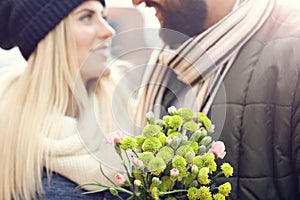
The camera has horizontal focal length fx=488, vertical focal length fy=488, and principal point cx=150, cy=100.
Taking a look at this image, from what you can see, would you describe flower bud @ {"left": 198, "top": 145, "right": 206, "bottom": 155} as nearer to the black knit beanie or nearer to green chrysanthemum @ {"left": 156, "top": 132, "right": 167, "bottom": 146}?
green chrysanthemum @ {"left": 156, "top": 132, "right": 167, "bottom": 146}

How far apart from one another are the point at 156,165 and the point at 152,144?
49mm

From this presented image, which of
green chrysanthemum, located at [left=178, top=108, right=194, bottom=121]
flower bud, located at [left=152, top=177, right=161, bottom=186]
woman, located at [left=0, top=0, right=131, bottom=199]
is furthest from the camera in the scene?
woman, located at [left=0, top=0, right=131, bottom=199]

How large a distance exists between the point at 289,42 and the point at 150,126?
19.8 inches

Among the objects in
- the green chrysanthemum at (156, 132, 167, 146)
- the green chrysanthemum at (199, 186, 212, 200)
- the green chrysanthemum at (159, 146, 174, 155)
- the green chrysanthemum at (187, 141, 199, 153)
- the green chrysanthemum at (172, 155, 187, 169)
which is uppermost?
the green chrysanthemum at (156, 132, 167, 146)

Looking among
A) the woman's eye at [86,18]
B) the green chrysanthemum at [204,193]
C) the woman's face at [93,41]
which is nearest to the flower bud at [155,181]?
the green chrysanthemum at [204,193]

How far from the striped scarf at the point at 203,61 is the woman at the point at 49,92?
0.14 metres

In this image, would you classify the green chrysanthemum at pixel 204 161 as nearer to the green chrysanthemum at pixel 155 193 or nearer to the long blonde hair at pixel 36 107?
the green chrysanthemum at pixel 155 193

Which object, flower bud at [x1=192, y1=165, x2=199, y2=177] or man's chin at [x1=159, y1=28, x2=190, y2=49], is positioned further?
man's chin at [x1=159, y1=28, x2=190, y2=49]

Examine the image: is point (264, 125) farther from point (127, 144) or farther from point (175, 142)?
point (127, 144)

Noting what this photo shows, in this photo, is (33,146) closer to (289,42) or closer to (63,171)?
(63,171)

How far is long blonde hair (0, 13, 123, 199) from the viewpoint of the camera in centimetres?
132

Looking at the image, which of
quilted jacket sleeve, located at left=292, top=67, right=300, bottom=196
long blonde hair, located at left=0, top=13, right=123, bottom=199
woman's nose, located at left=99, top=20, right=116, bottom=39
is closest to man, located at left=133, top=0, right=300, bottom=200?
quilted jacket sleeve, located at left=292, top=67, right=300, bottom=196

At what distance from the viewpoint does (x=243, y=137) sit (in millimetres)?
1358

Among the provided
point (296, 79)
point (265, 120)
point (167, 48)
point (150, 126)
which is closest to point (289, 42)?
point (296, 79)
